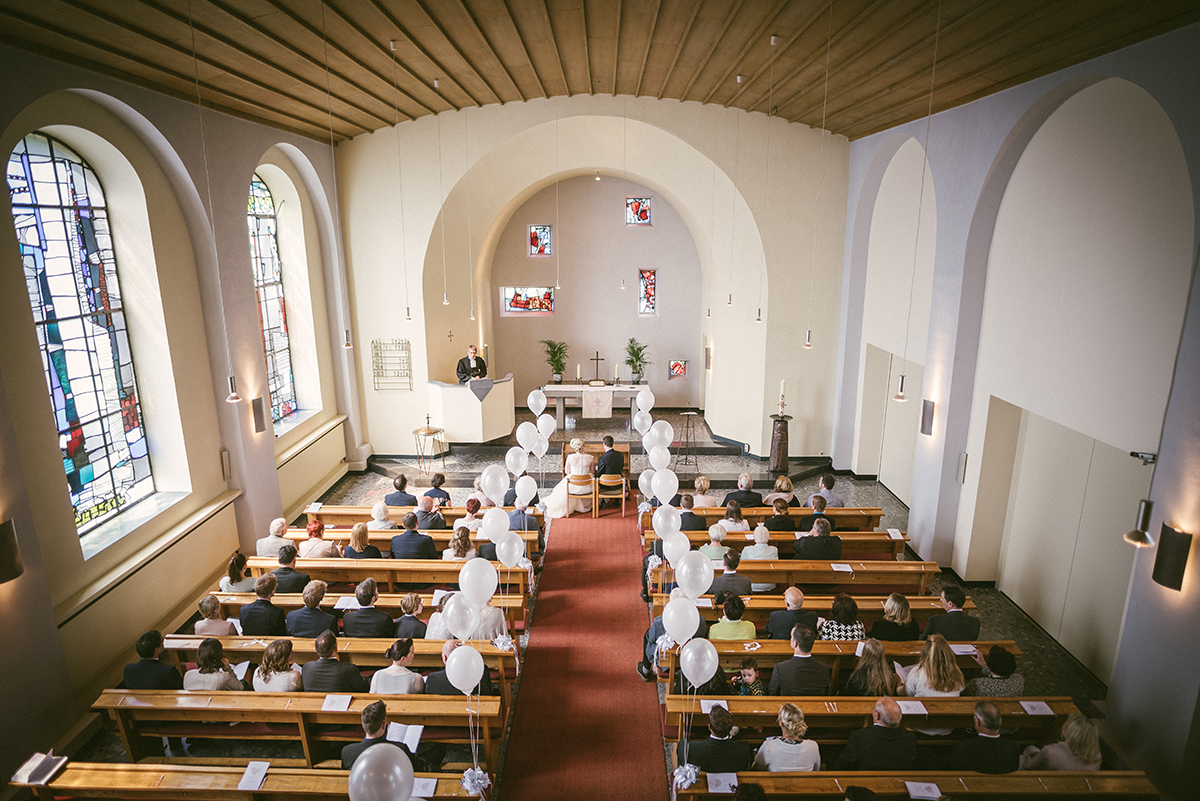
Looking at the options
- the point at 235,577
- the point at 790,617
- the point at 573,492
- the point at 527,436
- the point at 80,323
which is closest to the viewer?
the point at 790,617

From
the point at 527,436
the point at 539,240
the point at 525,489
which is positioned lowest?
the point at 525,489

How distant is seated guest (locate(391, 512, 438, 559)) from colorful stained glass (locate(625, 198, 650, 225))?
33.1 ft

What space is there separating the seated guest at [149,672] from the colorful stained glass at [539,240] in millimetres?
11737

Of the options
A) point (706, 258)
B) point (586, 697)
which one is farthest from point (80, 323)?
point (706, 258)

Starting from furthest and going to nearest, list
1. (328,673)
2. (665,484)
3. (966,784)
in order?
(665,484) < (328,673) < (966,784)

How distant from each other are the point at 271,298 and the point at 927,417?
9.52m

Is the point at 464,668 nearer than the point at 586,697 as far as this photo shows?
Yes

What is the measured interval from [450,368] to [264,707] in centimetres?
858

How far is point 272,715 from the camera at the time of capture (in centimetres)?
463

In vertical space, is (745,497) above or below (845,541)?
above

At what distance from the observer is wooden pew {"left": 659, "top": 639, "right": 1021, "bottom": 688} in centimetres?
533

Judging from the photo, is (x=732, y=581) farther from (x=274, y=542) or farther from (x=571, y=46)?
(x=571, y=46)

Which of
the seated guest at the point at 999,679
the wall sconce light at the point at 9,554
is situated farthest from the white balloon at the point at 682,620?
the wall sconce light at the point at 9,554

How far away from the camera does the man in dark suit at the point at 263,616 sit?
566cm
